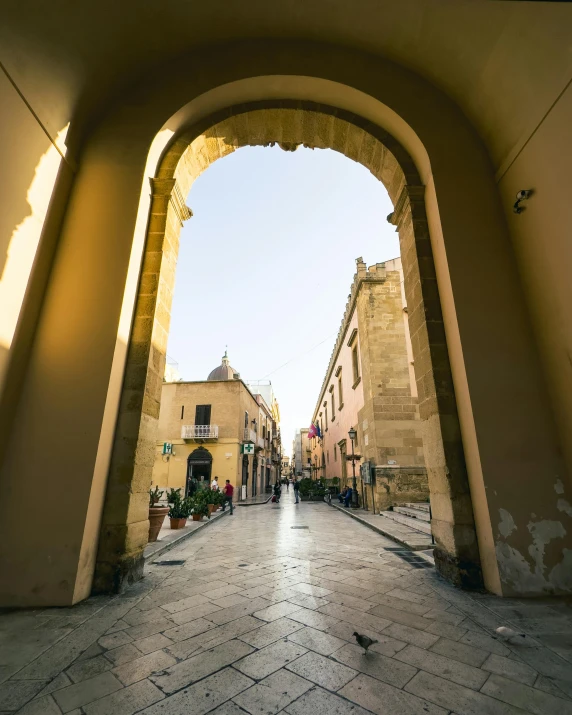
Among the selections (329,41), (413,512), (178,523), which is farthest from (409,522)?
(329,41)

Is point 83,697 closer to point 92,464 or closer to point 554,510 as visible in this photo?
point 92,464

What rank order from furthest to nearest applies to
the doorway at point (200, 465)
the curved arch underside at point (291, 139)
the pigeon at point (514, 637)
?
the doorway at point (200, 465) → the curved arch underside at point (291, 139) → the pigeon at point (514, 637)

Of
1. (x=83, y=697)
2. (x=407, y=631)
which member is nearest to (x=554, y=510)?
(x=407, y=631)

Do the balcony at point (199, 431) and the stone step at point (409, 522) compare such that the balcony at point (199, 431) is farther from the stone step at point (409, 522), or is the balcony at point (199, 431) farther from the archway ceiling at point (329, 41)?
the archway ceiling at point (329, 41)

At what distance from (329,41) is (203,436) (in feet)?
59.3

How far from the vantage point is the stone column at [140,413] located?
10.5 ft

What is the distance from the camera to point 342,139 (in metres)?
5.36

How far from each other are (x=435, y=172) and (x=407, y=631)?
15.5 feet

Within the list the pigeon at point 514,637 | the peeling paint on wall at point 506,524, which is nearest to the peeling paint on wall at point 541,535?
the peeling paint on wall at point 506,524

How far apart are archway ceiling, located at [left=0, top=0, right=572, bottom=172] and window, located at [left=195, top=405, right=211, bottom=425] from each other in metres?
17.4

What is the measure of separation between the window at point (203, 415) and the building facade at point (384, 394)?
31.1 feet

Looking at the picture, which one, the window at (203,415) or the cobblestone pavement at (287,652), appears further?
the window at (203,415)

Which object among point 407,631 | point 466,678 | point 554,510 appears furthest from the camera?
point 554,510

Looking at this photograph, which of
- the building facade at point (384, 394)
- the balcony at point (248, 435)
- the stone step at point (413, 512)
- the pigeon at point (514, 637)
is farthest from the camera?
the balcony at point (248, 435)
